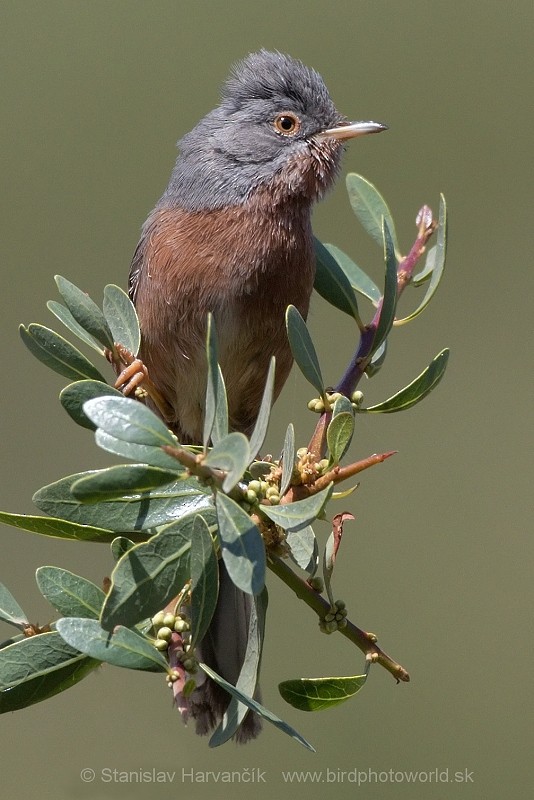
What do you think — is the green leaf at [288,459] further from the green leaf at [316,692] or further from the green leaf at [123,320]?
the green leaf at [123,320]

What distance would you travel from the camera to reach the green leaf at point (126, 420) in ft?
5.12

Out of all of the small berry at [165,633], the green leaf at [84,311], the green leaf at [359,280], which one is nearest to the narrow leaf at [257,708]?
the small berry at [165,633]

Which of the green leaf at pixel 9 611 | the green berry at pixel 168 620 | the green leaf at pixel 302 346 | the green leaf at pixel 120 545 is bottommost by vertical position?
the green leaf at pixel 9 611

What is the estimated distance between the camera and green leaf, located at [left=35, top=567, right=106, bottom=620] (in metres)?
1.85

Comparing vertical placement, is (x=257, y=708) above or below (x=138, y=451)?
below

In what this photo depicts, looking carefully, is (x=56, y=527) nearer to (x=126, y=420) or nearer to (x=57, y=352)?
(x=57, y=352)

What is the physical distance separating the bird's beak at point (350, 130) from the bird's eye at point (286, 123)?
0.11m

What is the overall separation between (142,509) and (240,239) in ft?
5.56

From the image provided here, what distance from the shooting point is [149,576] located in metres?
1.72

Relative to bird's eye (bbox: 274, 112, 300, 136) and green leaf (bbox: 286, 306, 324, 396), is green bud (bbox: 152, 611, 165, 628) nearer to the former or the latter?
green leaf (bbox: 286, 306, 324, 396)

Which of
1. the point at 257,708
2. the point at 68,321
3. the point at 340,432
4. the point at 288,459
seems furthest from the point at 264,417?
the point at 68,321

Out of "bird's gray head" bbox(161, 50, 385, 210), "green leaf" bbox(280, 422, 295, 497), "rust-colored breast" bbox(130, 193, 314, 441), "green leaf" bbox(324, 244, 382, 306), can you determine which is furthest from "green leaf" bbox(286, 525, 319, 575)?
"bird's gray head" bbox(161, 50, 385, 210)

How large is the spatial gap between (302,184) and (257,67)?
58 cm

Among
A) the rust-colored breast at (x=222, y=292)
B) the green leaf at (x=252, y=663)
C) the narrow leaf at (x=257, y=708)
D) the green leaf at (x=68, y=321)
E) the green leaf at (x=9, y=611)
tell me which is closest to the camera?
the narrow leaf at (x=257, y=708)
